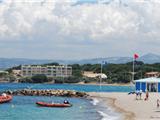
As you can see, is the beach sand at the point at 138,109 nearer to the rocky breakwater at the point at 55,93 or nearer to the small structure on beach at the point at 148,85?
the small structure on beach at the point at 148,85

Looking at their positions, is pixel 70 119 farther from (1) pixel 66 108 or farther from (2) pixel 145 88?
(2) pixel 145 88

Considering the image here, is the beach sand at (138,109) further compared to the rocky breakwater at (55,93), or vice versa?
the rocky breakwater at (55,93)

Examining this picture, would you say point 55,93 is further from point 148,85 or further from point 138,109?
point 138,109

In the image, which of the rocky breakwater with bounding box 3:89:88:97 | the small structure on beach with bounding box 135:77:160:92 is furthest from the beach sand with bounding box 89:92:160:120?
the rocky breakwater with bounding box 3:89:88:97

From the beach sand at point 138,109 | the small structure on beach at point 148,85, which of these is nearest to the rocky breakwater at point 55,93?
the small structure on beach at point 148,85

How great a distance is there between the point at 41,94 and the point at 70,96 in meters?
8.24

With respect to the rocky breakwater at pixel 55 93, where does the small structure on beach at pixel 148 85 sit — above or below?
above

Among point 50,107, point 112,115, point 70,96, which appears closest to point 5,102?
point 50,107

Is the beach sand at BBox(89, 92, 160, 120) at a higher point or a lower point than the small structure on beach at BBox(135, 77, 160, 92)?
lower

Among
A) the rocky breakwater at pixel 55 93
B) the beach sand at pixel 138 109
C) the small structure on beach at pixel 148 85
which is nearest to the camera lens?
the beach sand at pixel 138 109

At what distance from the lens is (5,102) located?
77.8 meters

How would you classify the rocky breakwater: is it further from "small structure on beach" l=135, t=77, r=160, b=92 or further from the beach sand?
the beach sand

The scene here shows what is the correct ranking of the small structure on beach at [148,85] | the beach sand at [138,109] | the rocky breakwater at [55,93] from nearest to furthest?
the beach sand at [138,109]
the small structure on beach at [148,85]
the rocky breakwater at [55,93]

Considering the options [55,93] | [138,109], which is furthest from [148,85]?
[138,109]
